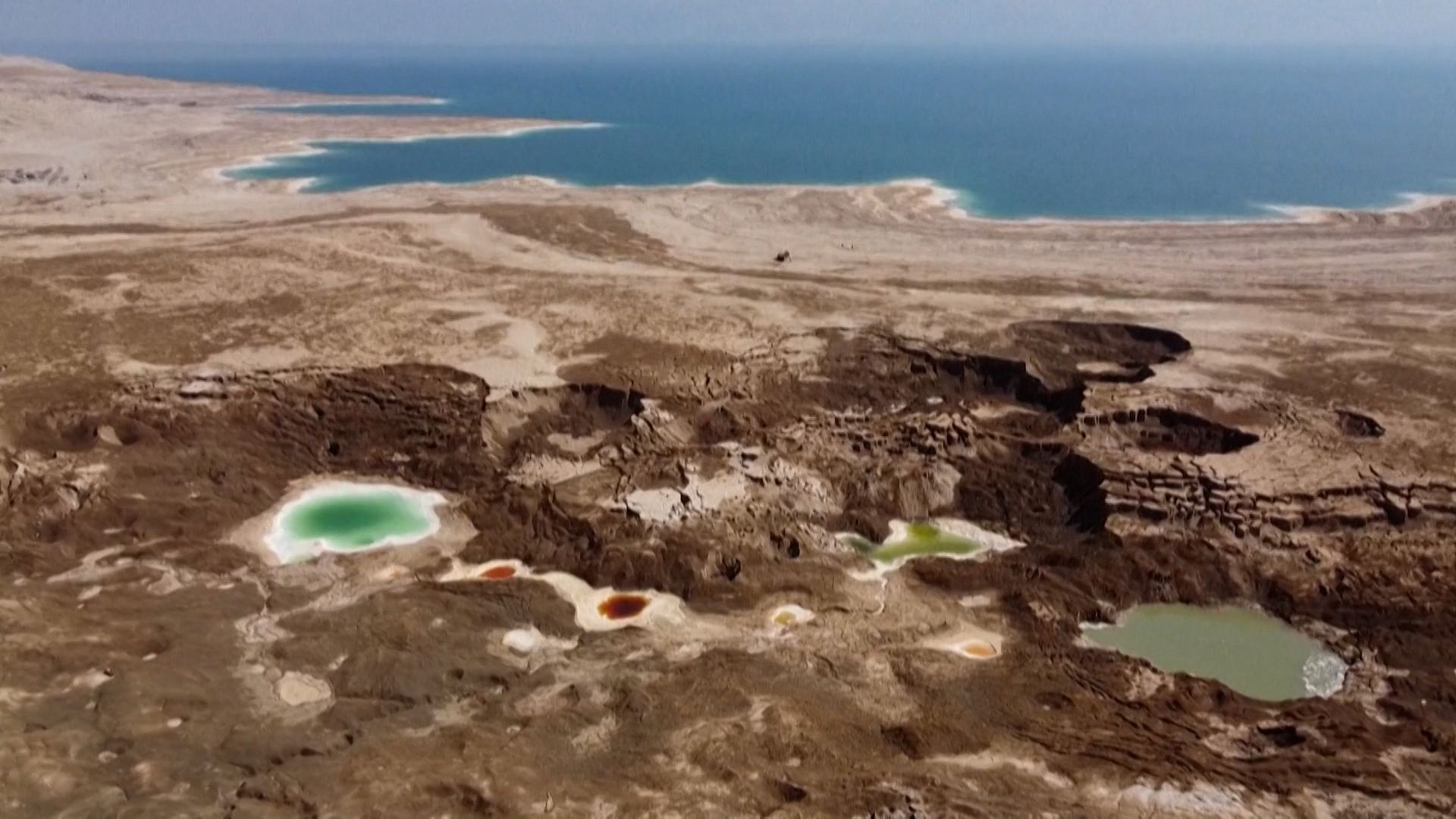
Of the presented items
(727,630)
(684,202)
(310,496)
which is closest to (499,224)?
(684,202)

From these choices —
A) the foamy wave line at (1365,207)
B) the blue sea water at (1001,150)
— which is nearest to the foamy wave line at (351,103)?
the blue sea water at (1001,150)

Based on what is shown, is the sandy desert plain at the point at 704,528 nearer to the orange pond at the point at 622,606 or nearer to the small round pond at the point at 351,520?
the orange pond at the point at 622,606

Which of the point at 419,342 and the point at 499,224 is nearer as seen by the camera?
the point at 419,342

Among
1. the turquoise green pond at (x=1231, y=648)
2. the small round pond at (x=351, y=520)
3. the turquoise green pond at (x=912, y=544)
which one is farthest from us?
the turquoise green pond at (x=912, y=544)

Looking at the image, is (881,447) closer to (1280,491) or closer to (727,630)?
(727,630)

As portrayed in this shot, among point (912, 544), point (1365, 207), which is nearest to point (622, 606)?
point (912, 544)

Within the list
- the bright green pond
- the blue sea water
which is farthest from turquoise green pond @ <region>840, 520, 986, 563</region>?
the blue sea water
